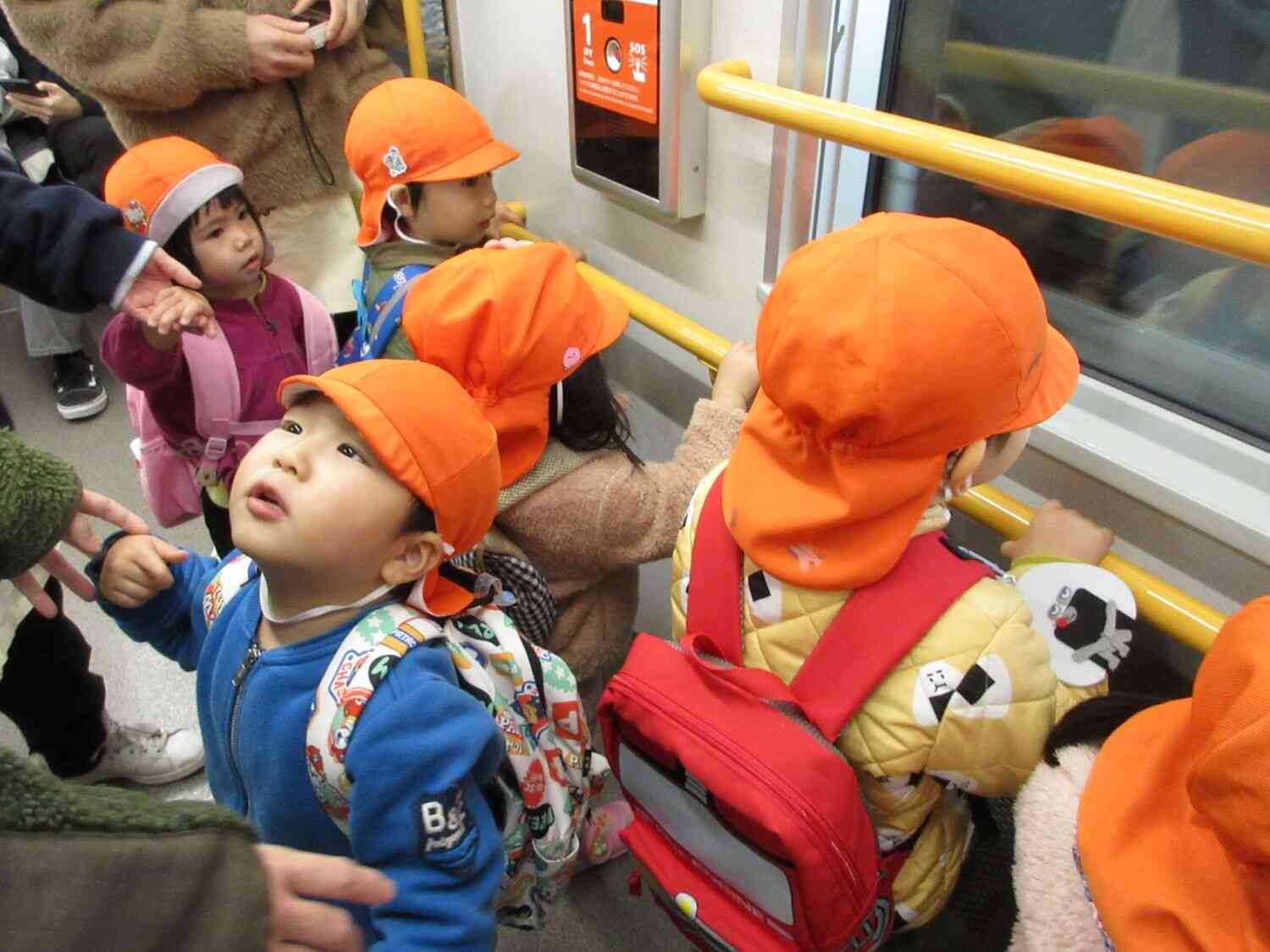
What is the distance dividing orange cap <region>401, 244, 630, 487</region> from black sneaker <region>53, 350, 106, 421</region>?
2.13 meters

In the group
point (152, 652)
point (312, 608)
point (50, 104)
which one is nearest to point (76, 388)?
point (50, 104)

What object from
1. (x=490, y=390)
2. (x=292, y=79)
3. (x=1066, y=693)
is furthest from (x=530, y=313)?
(x=292, y=79)

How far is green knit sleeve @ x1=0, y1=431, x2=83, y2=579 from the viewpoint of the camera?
2.74ft

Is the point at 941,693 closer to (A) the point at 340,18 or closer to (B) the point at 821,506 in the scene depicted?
(B) the point at 821,506

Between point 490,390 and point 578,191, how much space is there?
2.74 feet

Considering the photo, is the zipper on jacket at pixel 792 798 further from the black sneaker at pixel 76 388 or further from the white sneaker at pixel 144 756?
the black sneaker at pixel 76 388

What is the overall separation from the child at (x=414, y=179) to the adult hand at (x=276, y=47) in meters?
0.23

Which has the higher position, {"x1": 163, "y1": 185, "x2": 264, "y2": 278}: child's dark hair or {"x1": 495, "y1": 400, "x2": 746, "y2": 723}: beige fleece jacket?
{"x1": 163, "y1": 185, "x2": 264, "y2": 278}: child's dark hair

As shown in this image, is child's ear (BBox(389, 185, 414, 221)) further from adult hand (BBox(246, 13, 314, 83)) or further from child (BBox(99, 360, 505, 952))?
child (BBox(99, 360, 505, 952))

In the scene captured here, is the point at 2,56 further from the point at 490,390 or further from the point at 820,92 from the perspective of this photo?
the point at 820,92

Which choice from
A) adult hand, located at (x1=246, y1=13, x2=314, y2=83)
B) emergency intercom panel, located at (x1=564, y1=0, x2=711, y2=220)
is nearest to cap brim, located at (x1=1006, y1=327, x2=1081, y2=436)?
emergency intercom panel, located at (x1=564, y1=0, x2=711, y2=220)

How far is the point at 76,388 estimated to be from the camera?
280 centimetres

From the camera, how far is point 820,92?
122cm

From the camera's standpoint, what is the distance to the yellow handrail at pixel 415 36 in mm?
1855
